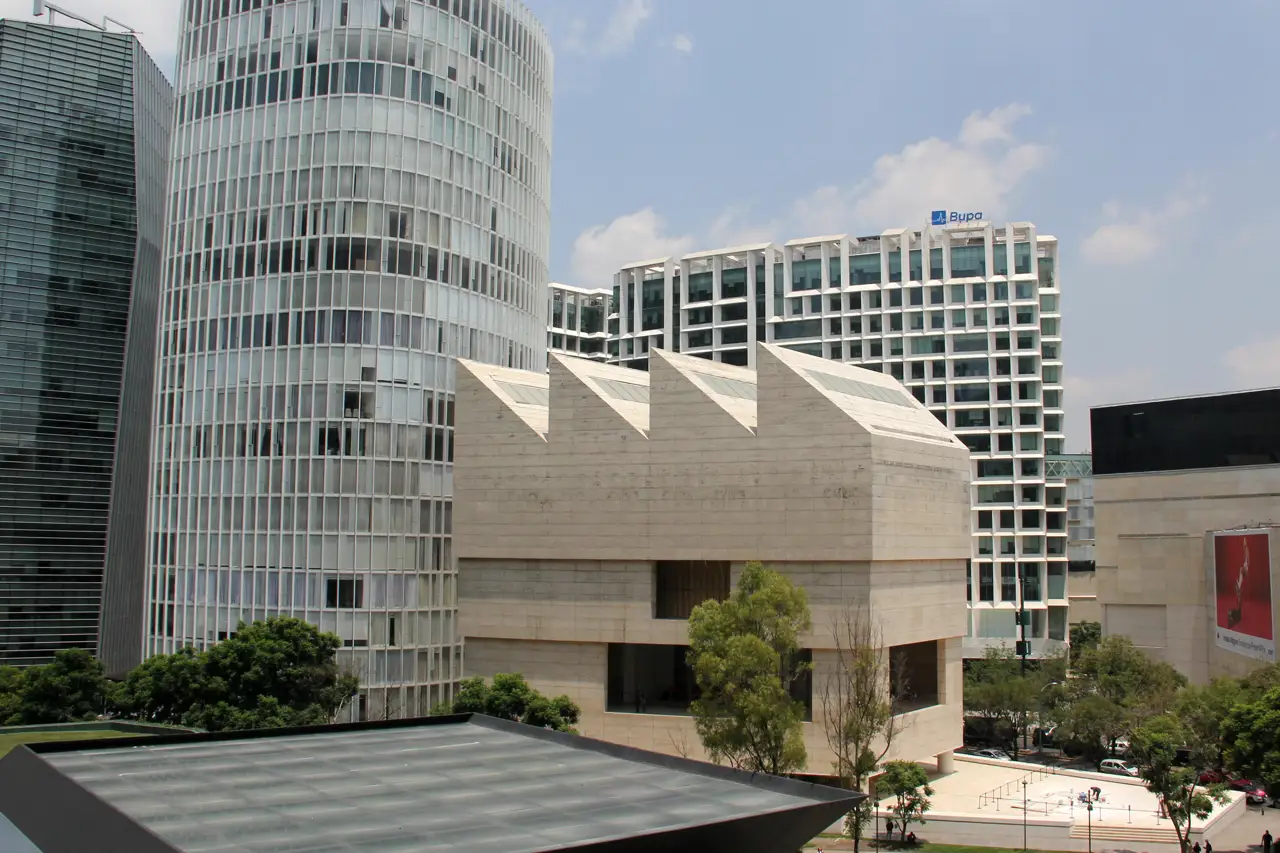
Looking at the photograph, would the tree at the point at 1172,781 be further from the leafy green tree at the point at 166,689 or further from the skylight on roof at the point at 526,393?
the leafy green tree at the point at 166,689

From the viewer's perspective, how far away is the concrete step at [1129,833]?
56.2 metres

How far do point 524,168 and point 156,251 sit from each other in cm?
4422

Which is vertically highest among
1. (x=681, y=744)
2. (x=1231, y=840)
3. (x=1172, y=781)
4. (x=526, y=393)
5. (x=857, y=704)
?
(x=526, y=393)

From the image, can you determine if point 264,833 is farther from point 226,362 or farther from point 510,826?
point 226,362

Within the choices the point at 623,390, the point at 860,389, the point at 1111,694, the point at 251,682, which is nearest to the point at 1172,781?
the point at 860,389

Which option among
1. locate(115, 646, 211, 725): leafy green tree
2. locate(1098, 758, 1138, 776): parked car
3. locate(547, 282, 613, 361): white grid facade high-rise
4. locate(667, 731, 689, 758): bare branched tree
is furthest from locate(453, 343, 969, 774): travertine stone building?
locate(547, 282, 613, 361): white grid facade high-rise

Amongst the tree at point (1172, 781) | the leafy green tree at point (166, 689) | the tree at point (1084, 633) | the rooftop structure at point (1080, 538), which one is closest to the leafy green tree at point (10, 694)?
the leafy green tree at point (166, 689)

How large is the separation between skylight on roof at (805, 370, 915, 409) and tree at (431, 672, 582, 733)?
21.4 meters

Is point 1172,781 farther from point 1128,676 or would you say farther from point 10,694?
point 10,694

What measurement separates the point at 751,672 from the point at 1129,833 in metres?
20.7

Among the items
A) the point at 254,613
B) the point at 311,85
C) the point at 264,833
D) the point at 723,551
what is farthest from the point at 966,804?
the point at 311,85

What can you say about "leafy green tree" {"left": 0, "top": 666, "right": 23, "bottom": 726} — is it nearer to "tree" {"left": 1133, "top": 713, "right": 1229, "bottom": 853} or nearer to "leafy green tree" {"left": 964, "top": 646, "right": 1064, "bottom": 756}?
"tree" {"left": 1133, "top": 713, "right": 1229, "bottom": 853}

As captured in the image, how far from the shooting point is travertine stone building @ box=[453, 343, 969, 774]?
59.9 m

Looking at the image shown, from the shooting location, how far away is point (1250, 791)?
66875 millimetres
